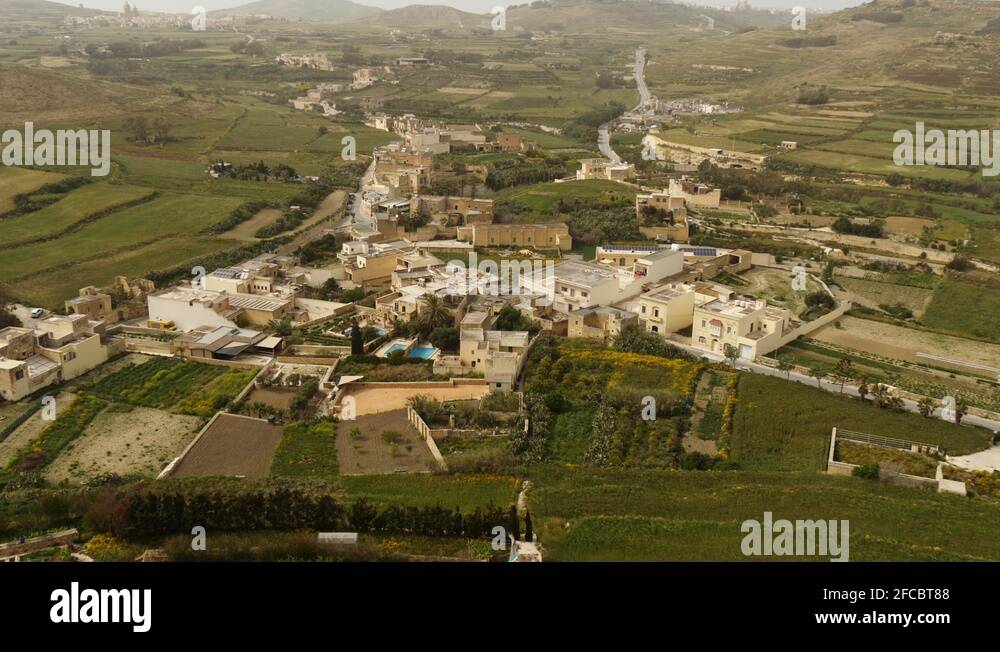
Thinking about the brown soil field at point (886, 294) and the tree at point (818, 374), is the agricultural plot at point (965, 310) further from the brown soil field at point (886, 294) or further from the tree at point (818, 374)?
the tree at point (818, 374)

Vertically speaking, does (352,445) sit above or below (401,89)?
below

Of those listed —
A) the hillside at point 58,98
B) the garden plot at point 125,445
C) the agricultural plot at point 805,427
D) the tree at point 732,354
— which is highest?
the hillside at point 58,98

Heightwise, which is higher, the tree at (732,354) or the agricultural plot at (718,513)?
the tree at (732,354)

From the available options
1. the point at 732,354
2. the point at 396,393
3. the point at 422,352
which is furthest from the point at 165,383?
the point at 732,354

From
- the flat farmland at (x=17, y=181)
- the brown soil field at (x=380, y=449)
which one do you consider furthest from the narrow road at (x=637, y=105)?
the brown soil field at (x=380, y=449)

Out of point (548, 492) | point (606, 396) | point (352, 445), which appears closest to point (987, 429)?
point (606, 396)

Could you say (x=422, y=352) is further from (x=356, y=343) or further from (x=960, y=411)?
(x=960, y=411)
